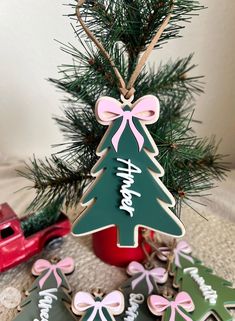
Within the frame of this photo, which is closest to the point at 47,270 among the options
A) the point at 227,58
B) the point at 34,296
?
the point at 34,296

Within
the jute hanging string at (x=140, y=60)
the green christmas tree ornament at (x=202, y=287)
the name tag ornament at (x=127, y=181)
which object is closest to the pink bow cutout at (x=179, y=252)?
the green christmas tree ornament at (x=202, y=287)

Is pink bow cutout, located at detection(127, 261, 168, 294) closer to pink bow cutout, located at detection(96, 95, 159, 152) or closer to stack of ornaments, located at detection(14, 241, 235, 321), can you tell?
stack of ornaments, located at detection(14, 241, 235, 321)

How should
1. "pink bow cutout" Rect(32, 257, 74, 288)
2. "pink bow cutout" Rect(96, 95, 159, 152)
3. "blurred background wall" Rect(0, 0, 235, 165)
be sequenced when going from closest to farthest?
"pink bow cutout" Rect(96, 95, 159, 152), "pink bow cutout" Rect(32, 257, 74, 288), "blurred background wall" Rect(0, 0, 235, 165)

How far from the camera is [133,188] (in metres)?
0.42

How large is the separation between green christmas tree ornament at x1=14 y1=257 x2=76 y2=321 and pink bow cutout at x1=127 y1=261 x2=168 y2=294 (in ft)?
0.25

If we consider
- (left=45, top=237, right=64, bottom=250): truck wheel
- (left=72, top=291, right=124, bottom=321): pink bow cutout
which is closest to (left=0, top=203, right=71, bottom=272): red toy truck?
(left=45, top=237, right=64, bottom=250): truck wheel

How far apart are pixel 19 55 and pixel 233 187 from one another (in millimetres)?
443

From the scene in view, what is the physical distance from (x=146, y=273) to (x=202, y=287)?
0.07 metres

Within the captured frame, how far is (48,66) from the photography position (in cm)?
76

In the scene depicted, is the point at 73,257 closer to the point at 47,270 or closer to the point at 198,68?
the point at 47,270

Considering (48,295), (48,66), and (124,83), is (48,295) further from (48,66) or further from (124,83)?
(48,66)

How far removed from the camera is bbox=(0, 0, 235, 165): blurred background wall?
0.70m

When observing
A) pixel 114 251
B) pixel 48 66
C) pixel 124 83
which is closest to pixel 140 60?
pixel 124 83

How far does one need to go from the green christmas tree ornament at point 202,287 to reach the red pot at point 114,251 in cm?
5
